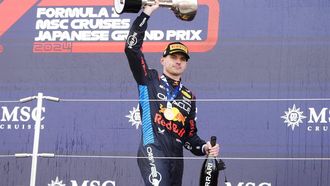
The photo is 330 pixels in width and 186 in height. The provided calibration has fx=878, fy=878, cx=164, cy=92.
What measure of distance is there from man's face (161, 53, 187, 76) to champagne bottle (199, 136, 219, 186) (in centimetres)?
53

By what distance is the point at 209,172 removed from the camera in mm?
4539

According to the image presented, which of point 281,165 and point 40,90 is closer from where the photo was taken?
point 281,165

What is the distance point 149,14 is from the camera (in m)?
4.61

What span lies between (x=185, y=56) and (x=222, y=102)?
0.32 metres

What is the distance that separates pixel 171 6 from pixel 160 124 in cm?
64

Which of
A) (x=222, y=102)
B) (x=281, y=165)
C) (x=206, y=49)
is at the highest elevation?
(x=206, y=49)

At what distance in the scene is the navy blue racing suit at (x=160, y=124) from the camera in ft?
15.0

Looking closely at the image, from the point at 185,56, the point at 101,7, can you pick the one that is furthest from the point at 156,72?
the point at 101,7

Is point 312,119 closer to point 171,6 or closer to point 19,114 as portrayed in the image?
point 171,6

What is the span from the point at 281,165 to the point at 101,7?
140cm

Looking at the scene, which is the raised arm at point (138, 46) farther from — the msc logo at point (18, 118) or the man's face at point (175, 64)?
the msc logo at point (18, 118)

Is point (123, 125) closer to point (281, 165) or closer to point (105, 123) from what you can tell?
point (105, 123)

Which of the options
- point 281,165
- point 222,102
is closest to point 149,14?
point 222,102

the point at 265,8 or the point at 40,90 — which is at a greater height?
the point at 265,8
